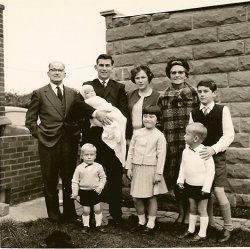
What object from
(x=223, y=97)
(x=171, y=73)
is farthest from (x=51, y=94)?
(x=223, y=97)

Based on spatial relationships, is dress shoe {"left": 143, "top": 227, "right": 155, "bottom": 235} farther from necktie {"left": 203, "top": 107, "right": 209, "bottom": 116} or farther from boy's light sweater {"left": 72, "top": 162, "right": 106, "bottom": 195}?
necktie {"left": 203, "top": 107, "right": 209, "bottom": 116}

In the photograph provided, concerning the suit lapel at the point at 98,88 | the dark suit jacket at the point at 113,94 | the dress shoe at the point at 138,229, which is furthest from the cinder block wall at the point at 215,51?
the dress shoe at the point at 138,229

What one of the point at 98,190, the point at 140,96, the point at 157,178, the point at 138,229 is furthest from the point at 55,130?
the point at 138,229

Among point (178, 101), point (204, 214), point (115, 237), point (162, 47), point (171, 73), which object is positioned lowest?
point (115, 237)

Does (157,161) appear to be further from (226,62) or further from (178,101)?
(226,62)

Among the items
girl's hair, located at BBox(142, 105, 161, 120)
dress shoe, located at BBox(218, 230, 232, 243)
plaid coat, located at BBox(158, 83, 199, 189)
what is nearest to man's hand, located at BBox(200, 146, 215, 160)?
plaid coat, located at BBox(158, 83, 199, 189)

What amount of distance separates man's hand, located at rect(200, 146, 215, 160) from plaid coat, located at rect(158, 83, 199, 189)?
1.63ft

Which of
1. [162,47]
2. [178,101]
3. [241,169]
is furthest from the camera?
[162,47]

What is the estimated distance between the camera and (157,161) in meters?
4.38

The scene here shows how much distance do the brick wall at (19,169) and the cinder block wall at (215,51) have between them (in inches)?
81.4

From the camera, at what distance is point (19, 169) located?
20.5 feet

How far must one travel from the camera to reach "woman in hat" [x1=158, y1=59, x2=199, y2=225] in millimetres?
4504

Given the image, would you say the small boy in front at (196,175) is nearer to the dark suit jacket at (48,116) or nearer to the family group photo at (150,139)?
the family group photo at (150,139)

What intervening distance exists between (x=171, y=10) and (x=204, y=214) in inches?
102
